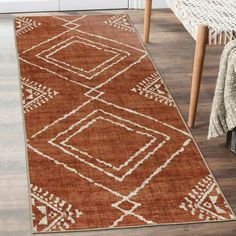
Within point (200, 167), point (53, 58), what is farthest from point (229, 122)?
point (53, 58)

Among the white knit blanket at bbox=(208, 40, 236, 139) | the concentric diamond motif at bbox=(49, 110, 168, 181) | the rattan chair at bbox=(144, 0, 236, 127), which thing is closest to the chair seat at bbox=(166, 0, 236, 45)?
the rattan chair at bbox=(144, 0, 236, 127)

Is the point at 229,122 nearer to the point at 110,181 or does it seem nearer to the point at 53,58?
the point at 110,181

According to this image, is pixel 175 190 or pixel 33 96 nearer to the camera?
pixel 175 190

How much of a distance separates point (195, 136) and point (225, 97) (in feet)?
0.92

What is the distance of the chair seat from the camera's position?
119 inches

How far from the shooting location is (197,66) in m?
3.05

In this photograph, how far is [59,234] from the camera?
2.46 m

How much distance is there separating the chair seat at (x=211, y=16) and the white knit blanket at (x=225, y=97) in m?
0.16

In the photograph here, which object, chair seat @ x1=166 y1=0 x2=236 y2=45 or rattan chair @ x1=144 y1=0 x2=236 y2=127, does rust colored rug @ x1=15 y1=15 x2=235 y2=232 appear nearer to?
rattan chair @ x1=144 y1=0 x2=236 y2=127

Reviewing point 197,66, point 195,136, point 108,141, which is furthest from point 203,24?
point 108,141

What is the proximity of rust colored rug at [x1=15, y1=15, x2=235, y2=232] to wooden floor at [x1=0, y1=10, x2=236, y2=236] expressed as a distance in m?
0.04

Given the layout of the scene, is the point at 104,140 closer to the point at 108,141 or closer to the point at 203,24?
the point at 108,141

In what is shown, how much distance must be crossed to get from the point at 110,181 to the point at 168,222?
0.33 metres

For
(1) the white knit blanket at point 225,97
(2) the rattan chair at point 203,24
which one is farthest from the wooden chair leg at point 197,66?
(1) the white knit blanket at point 225,97
